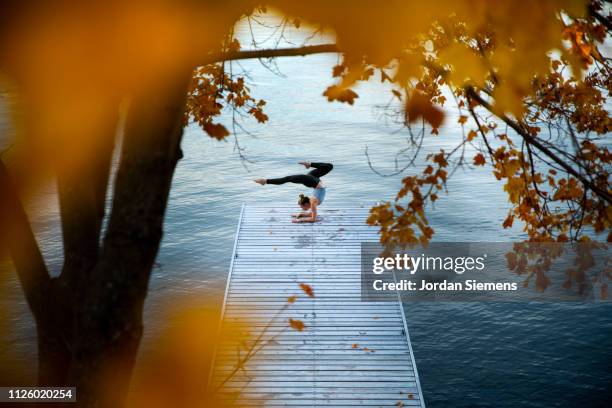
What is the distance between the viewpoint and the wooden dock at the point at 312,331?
10.7m

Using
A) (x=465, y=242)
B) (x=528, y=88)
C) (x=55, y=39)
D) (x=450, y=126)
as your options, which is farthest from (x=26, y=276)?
(x=450, y=126)

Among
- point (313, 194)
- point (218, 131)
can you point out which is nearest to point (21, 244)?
point (218, 131)

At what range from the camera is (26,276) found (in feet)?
11.7

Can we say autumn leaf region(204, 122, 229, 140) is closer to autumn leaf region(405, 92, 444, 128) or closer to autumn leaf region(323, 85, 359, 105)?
autumn leaf region(323, 85, 359, 105)

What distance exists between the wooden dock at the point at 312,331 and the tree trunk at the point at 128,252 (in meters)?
5.75

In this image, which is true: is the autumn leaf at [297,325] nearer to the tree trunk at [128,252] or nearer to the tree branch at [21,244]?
the tree branch at [21,244]

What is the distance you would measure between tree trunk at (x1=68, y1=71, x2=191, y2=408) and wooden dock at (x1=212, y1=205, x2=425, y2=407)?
5753 millimetres

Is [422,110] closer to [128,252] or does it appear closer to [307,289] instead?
[128,252]

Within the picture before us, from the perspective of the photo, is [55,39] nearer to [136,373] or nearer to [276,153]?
[136,373]

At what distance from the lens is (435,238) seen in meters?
24.5

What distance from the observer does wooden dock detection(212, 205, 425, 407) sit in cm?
1070

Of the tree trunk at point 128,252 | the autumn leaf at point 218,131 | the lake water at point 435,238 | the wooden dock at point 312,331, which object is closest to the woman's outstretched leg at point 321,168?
the wooden dock at point 312,331

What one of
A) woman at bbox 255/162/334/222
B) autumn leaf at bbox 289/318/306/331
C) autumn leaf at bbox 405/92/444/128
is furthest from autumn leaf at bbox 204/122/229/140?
woman at bbox 255/162/334/222

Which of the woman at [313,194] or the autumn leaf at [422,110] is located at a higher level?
the woman at [313,194]
